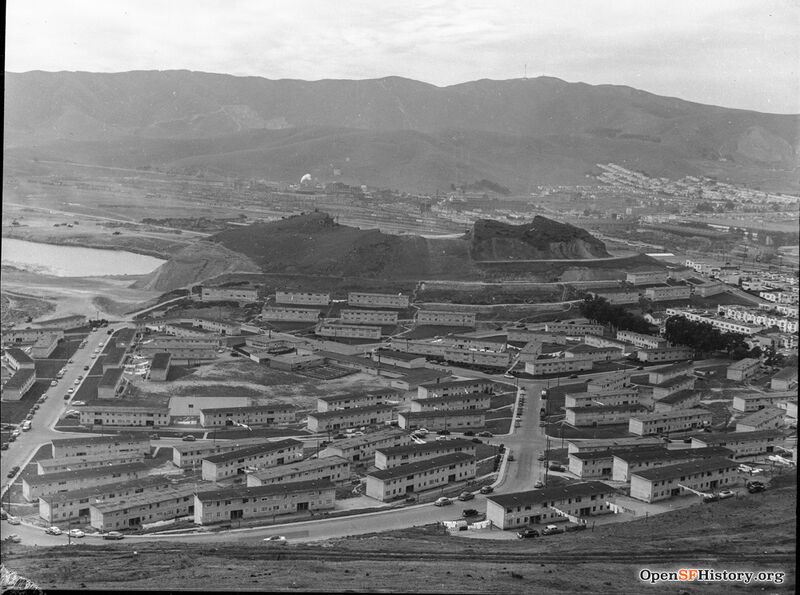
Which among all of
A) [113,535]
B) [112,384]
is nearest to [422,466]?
[113,535]

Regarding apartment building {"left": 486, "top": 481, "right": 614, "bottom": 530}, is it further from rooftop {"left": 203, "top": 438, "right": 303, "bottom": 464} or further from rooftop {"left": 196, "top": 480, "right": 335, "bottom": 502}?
rooftop {"left": 203, "top": 438, "right": 303, "bottom": 464}

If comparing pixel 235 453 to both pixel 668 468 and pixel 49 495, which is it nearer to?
pixel 49 495

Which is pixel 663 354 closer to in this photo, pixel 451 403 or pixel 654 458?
pixel 451 403

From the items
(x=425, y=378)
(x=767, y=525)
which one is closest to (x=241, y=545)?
(x=767, y=525)

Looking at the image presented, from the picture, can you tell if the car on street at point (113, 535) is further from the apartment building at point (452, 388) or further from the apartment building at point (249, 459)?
the apartment building at point (452, 388)

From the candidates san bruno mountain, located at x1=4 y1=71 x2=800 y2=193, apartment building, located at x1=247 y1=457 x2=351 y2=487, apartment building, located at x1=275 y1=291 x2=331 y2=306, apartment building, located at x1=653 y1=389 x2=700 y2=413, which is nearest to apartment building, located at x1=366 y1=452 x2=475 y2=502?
apartment building, located at x1=247 y1=457 x2=351 y2=487

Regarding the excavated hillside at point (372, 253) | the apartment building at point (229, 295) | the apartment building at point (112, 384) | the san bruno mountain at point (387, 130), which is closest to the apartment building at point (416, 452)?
the apartment building at point (112, 384)

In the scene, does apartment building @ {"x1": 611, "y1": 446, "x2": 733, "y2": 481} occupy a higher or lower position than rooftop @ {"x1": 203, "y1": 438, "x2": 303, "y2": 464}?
higher
